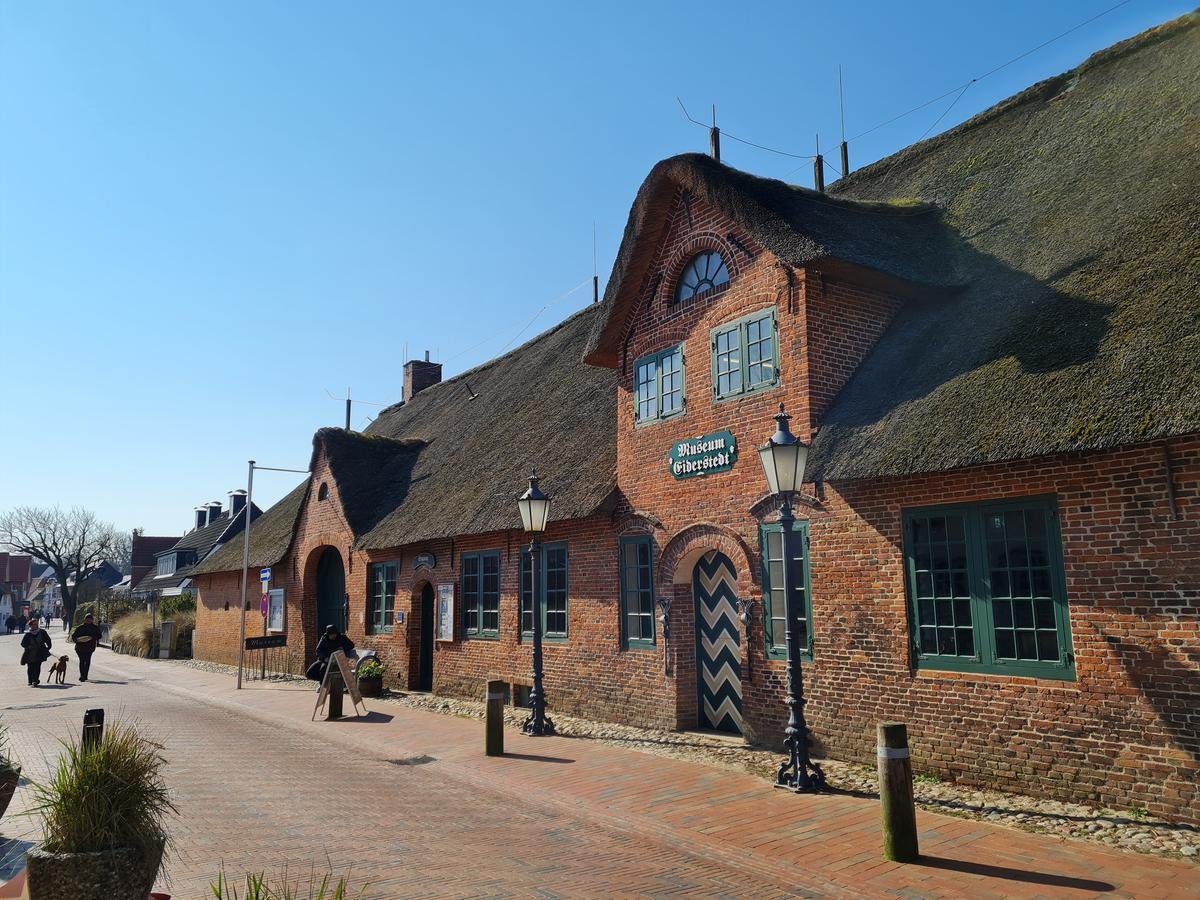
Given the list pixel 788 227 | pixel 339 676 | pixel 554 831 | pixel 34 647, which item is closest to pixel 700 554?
pixel 788 227

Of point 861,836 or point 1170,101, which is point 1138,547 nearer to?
point 861,836

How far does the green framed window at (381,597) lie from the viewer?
20469mm

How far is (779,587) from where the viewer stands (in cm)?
1092

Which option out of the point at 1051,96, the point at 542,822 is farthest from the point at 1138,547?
the point at 1051,96

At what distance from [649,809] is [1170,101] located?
35.8ft

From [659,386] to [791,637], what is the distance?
551cm

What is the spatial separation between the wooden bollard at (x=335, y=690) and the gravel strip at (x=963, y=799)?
457 centimetres

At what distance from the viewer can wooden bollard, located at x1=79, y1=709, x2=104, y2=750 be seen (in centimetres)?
545

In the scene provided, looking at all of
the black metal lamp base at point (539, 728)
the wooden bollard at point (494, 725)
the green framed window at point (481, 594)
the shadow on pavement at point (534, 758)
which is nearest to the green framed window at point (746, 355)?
the wooden bollard at point (494, 725)

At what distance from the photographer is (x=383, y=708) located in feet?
54.7

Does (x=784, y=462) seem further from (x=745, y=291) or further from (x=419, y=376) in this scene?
(x=419, y=376)

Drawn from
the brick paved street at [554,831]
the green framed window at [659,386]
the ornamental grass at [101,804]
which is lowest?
the brick paved street at [554,831]

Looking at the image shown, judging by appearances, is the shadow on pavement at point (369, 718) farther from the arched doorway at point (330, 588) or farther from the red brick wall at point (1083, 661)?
the red brick wall at point (1083, 661)

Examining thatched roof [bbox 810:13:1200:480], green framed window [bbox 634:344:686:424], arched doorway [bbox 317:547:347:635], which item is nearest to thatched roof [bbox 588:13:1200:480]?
thatched roof [bbox 810:13:1200:480]
